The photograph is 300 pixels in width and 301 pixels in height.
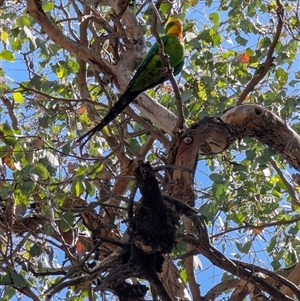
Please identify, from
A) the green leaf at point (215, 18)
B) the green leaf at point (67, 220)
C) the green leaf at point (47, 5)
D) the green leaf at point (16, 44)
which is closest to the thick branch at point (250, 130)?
the green leaf at point (67, 220)

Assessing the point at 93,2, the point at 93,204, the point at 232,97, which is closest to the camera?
the point at 93,204

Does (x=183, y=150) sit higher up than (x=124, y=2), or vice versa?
(x=124, y=2)

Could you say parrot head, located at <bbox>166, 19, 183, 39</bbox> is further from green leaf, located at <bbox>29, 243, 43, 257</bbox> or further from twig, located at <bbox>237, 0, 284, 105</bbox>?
green leaf, located at <bbox>29, 243, 43, 257</bbox>

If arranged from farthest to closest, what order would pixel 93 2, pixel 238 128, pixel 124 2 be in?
pixel 93 2 → pixel 124 2 → pixel 238 128

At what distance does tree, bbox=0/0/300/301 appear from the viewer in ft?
6.36

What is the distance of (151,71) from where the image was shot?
2875 mm

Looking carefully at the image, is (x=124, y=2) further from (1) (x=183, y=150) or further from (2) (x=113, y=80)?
(1) (x=183, y=150)

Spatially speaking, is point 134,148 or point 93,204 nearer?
point 93,204

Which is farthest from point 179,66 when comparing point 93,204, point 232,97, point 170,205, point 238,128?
point 170,205

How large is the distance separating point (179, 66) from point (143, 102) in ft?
2.74

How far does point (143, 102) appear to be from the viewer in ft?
8.69

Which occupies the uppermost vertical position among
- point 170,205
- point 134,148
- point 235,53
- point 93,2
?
point 93,2

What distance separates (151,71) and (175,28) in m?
0.69

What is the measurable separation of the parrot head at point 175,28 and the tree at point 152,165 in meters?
0.07
